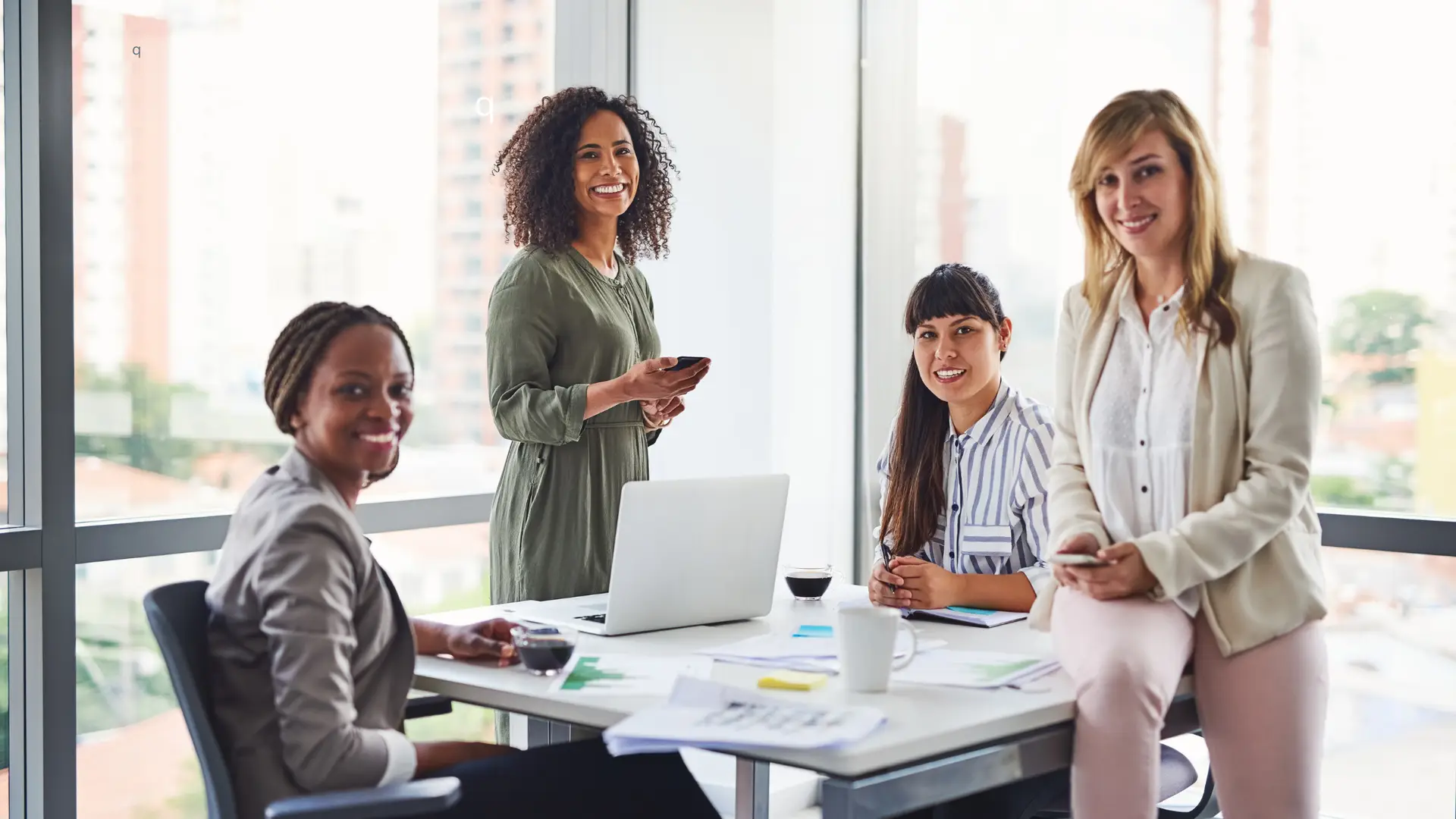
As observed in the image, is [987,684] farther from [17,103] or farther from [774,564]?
[17,103]

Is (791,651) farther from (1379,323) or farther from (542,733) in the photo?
(1379,323)

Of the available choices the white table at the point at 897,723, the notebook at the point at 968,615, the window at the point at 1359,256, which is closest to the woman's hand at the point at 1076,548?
the white table at the point at 897,723

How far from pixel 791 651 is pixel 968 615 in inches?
16.4

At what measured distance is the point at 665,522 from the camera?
2012mm

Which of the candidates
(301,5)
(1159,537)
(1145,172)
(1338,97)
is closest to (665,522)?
(1159,537)

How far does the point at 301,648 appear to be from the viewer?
4.91 feet

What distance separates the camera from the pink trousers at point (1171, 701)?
1649mm

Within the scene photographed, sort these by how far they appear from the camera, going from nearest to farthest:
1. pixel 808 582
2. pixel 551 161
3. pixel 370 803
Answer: pixel 370 803, pixel 808 582, pixel 551 161

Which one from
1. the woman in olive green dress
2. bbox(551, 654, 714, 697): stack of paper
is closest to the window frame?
the woman in olive green dress

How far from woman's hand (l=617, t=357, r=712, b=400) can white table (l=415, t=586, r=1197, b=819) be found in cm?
59

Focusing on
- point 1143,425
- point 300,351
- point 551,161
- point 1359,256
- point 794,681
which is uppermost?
point 551,161

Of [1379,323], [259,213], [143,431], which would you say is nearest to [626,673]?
[143,431]

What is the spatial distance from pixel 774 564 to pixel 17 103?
1860mm

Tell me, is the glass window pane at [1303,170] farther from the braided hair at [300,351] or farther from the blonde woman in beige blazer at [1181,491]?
the braided hair at [300,351]
